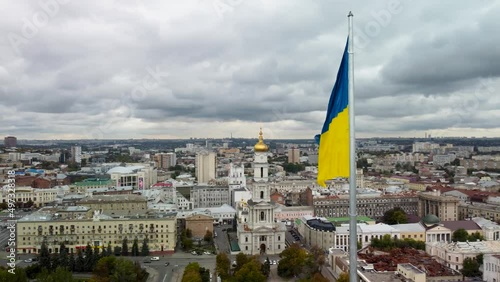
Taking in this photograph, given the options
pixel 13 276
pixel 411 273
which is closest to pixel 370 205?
pixel 411 273

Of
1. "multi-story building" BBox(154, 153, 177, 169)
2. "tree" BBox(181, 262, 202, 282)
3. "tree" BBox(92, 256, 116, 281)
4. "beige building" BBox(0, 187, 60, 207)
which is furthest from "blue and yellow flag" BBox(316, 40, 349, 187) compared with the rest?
"multi-story building" BBox(154, 153, 177, 169)

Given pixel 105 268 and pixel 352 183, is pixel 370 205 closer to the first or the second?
pixel 105 268

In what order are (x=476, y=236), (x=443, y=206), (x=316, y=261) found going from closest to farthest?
(x=316, y=261)
(x=476, y=236)
(x=443, y=206)

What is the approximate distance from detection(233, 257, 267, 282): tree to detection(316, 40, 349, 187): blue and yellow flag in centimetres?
1805

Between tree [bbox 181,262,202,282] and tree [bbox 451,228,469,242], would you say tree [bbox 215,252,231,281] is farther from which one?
tree [bbox 451,228,469,242]

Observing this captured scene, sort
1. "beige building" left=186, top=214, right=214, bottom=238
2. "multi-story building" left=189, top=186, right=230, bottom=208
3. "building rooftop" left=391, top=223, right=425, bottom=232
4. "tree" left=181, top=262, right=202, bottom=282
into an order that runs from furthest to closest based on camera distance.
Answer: "multi-story building" left=189, top=186, right=230, bottom=208
"beige building" left=186, top=214, right=214, bottom=238
"building rooftop" left=391, top=223, right=425, bottom=232
"tree" left=181, top=262, right=202, bottom=282

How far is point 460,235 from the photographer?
107 feet

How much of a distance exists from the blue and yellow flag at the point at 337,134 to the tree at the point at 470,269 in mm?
22136

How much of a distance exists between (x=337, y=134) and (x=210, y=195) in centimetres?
4992

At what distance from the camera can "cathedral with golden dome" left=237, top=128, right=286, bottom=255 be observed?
3184cm

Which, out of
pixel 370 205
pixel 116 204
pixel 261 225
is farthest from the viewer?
pixel 370 205

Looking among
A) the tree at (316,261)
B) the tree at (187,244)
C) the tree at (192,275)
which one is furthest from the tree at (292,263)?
the tree at (187,244)

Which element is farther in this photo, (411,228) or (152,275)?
(411,228)

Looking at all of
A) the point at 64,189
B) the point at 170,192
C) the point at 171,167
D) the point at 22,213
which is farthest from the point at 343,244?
the point at 171,167
